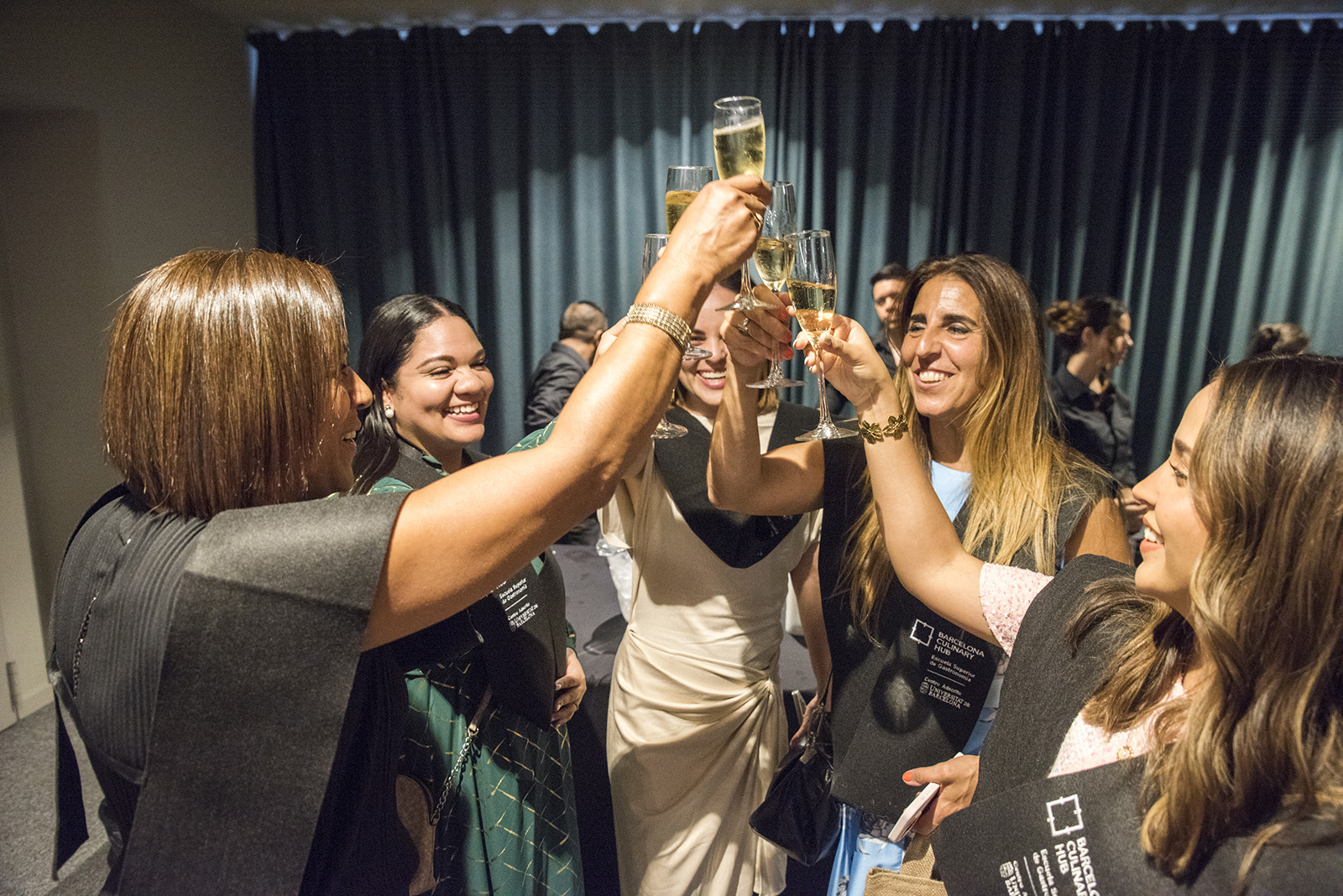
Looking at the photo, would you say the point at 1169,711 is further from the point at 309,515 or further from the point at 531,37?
the point at 531,37

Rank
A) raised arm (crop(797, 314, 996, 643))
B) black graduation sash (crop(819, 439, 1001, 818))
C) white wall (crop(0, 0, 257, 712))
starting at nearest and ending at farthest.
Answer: raised arm (crop(797, 314, 996, 643)), black graduation sash (crop(819, 439, 1001, 818)), white wall (crop(0, 0, 257, 712))

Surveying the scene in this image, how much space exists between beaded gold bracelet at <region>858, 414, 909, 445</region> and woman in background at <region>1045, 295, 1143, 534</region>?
2.77 m

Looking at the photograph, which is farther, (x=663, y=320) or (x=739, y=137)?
(x=739, y=137)

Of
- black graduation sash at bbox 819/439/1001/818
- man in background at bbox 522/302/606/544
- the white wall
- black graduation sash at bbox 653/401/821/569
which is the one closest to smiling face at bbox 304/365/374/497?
black graduation sash at bbox 653/401/821/569

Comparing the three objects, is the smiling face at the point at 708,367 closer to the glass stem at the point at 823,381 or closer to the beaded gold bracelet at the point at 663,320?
the glass stem at the point at 823,381

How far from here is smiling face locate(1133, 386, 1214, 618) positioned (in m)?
0.80

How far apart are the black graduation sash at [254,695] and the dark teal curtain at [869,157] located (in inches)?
169

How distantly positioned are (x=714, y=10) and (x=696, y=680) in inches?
158

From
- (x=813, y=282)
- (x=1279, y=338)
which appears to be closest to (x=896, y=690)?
(x=813, y=282)

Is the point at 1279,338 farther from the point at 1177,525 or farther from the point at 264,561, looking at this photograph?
the point at 264,561

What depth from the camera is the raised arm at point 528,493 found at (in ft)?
2.42

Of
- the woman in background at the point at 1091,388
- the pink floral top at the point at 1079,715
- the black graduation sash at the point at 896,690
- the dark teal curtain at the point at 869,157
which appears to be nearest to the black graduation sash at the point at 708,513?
the black graduation sash at the point at 896,690

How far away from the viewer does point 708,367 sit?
1.77 meters

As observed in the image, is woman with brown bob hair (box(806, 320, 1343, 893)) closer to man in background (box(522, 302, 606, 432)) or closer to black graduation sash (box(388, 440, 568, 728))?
black graduation sash (box(388, 440, 568, 728))
